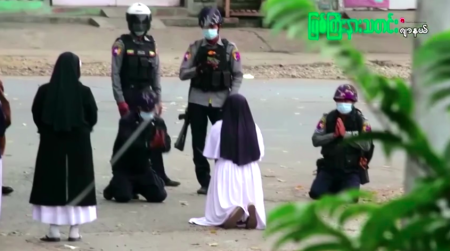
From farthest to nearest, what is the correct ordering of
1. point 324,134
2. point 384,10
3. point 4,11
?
point 384,10 → point 4,11 → point 324,134

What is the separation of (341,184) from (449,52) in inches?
265

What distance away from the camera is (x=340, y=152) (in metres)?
7.97

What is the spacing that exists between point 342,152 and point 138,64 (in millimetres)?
1967

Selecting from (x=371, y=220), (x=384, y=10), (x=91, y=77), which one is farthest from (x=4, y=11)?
(x=371, y=220)

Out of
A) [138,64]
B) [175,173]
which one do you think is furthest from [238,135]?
[175,173]

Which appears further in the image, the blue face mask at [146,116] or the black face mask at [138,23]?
the black face mask at [138,23]

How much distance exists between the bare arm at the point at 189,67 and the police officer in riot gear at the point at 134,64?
0.80 ft

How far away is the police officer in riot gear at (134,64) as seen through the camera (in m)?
8.11

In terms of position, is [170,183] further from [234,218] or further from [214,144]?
[234,218]

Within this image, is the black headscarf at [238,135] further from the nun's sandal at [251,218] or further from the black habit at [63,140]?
the black habit at [63,140]

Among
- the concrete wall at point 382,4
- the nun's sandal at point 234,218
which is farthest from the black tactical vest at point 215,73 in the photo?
the concrete wall at point 382,4

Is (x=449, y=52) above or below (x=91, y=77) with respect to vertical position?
above

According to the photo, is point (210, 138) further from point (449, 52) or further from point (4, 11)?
point (4, 11)

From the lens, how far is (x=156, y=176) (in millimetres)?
7938
